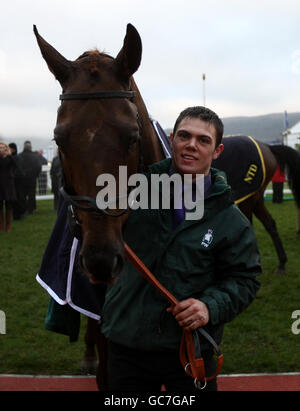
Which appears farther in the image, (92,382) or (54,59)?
(92,382)

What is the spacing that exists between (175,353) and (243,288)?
371 mm

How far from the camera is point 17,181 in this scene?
13039 millimetres

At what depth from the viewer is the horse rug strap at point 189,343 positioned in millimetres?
1711

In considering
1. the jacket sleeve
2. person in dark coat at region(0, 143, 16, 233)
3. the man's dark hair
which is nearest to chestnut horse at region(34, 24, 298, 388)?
the man's dark hair

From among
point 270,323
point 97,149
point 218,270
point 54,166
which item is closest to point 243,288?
point 218,270

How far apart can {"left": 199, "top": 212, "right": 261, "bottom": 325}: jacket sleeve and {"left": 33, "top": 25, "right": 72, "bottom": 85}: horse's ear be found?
935mm

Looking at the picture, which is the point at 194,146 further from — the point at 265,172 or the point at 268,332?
the point at 265,172

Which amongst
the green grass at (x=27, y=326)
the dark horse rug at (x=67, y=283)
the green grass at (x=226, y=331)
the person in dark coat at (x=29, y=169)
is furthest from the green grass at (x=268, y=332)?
the person in dark coat at (x=29, y=169)

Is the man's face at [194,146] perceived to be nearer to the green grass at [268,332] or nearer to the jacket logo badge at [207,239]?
the jacket logo badge at [207,239]

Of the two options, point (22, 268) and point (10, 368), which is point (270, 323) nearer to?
point (10, 368)

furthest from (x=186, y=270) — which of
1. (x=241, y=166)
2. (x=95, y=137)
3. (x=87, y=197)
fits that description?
(x=241, y=166)

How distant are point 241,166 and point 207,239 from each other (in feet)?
13.2

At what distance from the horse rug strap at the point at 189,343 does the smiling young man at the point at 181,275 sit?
0.04 m

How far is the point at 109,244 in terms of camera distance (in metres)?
1.60
